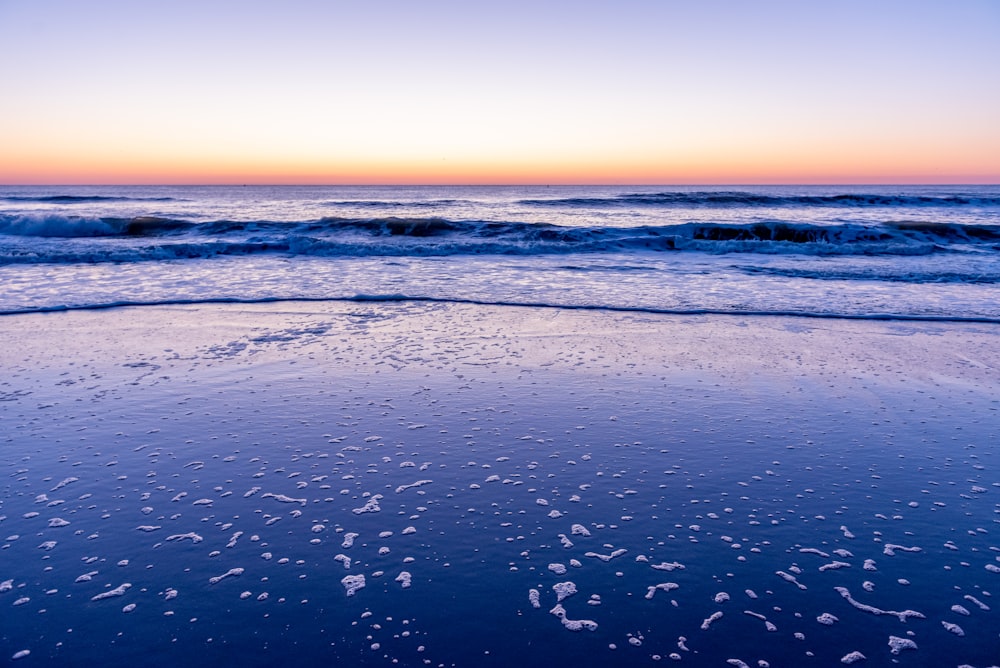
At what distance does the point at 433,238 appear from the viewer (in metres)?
24.7

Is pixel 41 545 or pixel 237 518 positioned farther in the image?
pixel 237 518

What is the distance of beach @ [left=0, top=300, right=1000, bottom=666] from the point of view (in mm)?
2654

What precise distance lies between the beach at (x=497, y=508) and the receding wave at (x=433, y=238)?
12.3 metres

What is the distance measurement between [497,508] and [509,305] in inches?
273

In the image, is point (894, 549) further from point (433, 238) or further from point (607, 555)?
point (433, 238)

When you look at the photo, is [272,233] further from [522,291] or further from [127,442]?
[127,442]

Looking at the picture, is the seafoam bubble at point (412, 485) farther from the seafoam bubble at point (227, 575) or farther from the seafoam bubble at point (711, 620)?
the seafoam bubble at point (711, 620)

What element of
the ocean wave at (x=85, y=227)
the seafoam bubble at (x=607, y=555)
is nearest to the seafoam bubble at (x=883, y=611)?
the seafoam bubble at (x=607, y=555)

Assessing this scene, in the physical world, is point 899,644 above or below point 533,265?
below

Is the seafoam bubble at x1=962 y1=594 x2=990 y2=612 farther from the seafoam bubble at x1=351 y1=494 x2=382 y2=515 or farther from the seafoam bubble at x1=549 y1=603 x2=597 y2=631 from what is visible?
the seafoam bubble at x1=351 y1=494 x2=382 y2=515

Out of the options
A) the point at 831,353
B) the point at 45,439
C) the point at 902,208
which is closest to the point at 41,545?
the point at 45,439

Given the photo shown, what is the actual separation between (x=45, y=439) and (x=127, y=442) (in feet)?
2.09

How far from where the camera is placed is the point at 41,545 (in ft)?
10.9

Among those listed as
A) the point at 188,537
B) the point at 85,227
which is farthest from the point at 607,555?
the point at 85,227
